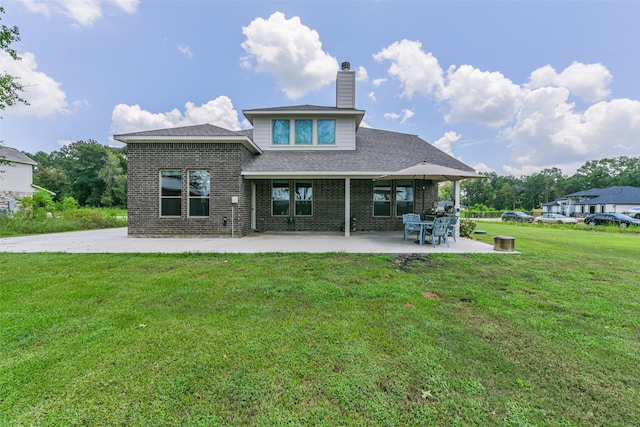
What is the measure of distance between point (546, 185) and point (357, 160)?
247ft

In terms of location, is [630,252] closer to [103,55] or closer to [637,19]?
[637,19]

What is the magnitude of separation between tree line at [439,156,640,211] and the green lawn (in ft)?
196

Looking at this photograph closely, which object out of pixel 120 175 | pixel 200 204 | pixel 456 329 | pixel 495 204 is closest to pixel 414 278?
pixel 456 329

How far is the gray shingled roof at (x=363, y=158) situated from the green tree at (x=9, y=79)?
832 cm

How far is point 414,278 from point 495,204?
74.8 m

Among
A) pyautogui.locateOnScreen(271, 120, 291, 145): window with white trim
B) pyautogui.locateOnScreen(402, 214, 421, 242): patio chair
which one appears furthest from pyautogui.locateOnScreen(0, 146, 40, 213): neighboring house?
pyautogui.locateOnScreen(402, 214, 421, 242): patio chair

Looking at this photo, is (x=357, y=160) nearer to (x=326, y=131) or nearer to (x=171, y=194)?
(x=326, y=131)

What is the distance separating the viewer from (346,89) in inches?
504

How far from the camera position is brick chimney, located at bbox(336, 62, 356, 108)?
12.8 meters

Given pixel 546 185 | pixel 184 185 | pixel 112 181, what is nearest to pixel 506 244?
pixel 184 185

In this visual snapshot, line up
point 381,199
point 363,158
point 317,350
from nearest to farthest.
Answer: point 317,350 < point 363,158 < point 381,199

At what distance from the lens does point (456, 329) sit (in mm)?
2998

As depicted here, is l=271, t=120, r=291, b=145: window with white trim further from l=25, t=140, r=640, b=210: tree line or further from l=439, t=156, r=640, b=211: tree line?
l=439, t=156, r=640, b=211: tree line

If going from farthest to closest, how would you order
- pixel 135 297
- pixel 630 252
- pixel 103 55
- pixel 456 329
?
pixel 103 55, pixel 630 252, pixel 135 297, pixel 456 329
